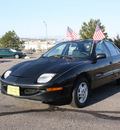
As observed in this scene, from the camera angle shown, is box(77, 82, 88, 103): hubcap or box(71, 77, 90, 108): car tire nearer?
box(71, 77, 90, 108): car tire

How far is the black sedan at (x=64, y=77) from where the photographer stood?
129 inches

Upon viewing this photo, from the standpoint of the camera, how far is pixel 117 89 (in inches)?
214

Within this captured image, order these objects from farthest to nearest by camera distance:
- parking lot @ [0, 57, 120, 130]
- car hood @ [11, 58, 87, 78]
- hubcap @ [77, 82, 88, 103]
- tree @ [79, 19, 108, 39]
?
tree @ [79, 19, 108, 39] → hubcap @ [77, 82, 88, 103] → car hood @ [11, 58, 87, 78] → parking lot @ [0, 57, 120, 130]

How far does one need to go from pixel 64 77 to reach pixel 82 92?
656mm

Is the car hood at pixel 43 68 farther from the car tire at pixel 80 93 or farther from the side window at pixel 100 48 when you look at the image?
the side window at pixel 100 48

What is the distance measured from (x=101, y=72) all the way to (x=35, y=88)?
1.84 metres

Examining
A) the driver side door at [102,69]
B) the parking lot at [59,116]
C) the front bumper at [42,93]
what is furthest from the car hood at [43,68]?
the parking lot at [59,116]

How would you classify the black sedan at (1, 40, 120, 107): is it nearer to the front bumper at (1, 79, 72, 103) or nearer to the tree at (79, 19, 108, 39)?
the front bumper at (1, 79, 72, 103)

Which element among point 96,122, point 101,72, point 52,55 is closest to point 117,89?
point 101,72

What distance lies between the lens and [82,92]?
12.3ft

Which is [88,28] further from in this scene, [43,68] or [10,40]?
[43,68]

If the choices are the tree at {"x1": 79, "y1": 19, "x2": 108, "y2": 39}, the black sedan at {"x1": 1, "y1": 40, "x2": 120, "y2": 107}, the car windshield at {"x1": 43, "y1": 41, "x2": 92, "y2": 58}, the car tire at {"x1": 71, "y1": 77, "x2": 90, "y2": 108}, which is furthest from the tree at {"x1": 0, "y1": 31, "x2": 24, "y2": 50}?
the car tire at {"x1": 71, "y1": 77, "x2": 90, "y2": 108}

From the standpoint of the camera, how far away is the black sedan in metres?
3.27

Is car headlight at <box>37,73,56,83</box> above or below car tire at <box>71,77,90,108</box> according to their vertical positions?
above
